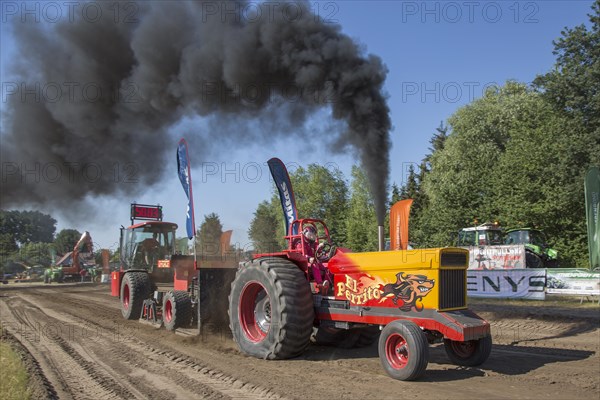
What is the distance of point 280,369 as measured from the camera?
20.3ft

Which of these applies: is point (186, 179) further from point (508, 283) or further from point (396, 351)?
point (508, 283)

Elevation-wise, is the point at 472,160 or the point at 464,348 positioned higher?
the point at 472,160

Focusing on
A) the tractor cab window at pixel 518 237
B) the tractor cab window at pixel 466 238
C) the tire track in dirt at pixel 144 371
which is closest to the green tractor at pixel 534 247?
the tractor cab window at pixel 518 237

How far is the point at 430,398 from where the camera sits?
487 centimetres

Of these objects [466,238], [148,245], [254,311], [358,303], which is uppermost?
[466,238]

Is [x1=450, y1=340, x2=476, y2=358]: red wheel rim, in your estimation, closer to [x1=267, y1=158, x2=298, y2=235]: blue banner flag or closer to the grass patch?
[x1=267, y1=158, x2=298, y2=235]: blue banner flag

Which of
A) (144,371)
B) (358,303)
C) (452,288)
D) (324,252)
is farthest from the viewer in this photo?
(324,252)

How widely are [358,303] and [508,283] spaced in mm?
9692

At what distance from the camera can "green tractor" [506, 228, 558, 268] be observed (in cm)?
1820

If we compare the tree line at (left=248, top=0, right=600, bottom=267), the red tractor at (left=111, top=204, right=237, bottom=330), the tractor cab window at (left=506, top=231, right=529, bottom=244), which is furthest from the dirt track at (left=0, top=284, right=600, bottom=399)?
the tractor cab window at (left=506, top=231, right=529, bottom=244)

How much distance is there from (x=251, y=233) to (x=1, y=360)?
4991 centimetres

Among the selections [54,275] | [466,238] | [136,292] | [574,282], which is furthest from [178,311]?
[54,275]

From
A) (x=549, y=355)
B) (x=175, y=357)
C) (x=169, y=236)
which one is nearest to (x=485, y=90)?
(x=169, y=236)

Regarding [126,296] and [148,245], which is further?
[148,245]
